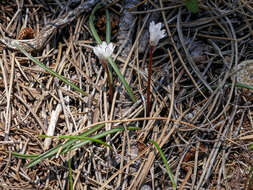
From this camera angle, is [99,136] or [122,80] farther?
[122,80]

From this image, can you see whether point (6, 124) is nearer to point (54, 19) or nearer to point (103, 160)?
point (103, 160)

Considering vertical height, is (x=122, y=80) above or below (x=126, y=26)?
below

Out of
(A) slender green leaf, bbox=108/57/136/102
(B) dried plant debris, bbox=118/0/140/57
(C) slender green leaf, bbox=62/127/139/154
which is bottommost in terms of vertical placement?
(C) slender green leaf, bbox=62/127/139/154

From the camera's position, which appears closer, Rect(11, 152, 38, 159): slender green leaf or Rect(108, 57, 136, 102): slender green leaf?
Rect(11, 152, 38, 159): slender green leaf

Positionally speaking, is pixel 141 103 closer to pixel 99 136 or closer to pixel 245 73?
pixel 99 136

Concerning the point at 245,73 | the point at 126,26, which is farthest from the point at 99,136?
the point at 245,73

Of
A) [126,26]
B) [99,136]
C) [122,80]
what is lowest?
[99,136]

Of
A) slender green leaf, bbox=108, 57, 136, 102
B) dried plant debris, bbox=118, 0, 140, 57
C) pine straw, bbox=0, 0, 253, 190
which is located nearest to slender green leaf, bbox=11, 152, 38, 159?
pine straw, bbox=0, 0, 253, 190

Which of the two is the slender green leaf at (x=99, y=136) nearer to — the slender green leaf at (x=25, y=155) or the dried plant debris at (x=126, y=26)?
the slender green leaf at (x=25, y=155)

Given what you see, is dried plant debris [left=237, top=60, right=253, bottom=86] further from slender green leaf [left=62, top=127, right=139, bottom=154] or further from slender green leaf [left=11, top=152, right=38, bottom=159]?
slender green leaf [left=11, top=152, right=38, bottom=159]

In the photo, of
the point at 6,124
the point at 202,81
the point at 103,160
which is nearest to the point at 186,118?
the point at 202,81
